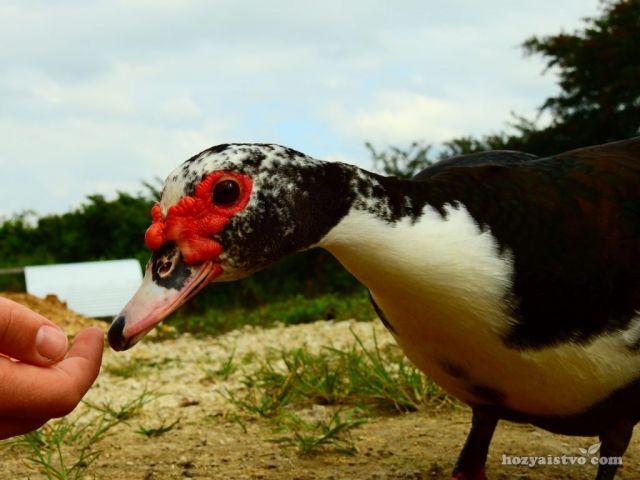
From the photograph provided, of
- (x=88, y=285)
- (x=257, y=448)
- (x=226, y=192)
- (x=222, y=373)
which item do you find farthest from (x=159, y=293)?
(x=88, y=285)

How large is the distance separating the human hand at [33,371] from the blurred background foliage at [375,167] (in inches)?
271

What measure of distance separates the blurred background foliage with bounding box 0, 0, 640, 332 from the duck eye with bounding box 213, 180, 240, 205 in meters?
6.70

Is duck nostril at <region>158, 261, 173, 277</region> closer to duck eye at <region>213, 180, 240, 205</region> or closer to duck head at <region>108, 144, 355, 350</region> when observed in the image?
duck head at <region>108, 144, 355, 350</region>

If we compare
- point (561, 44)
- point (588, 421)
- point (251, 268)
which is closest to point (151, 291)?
point (251, 268)

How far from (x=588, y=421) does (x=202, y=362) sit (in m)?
3.32

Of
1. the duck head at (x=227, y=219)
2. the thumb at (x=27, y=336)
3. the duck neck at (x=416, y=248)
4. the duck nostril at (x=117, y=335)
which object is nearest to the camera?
the thumb at (x=27, y=336)

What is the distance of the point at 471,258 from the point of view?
226cm

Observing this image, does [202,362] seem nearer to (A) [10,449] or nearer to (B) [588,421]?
(A) [10,449]

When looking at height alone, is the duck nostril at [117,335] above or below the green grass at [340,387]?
above

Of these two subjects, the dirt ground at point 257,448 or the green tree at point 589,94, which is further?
the green tree at point 589,94

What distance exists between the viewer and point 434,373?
2.61 meters

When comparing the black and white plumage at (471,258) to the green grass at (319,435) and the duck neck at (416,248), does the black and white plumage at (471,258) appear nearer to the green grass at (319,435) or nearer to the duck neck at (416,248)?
the duck neck at (416,248)

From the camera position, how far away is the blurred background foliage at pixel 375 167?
1009cm

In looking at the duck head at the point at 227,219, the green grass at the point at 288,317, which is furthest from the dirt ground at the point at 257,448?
the green grass at the point at 288,317
